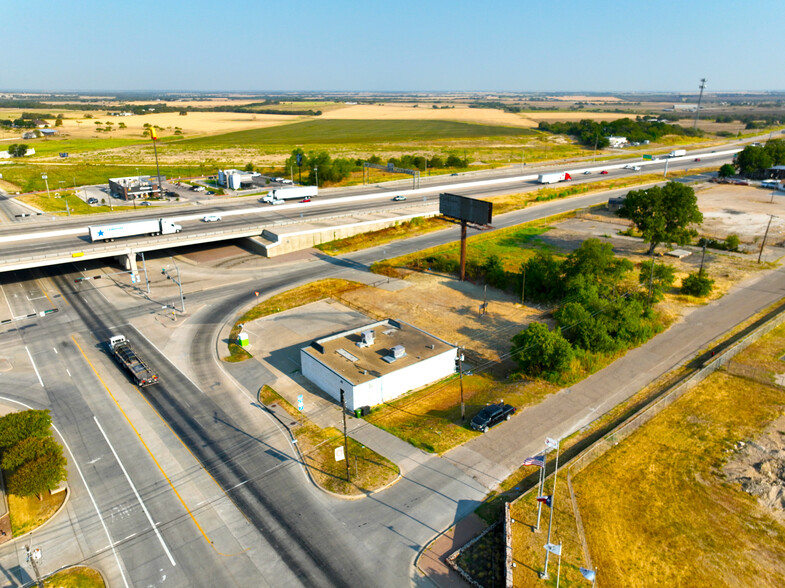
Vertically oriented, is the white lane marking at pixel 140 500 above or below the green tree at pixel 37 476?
below

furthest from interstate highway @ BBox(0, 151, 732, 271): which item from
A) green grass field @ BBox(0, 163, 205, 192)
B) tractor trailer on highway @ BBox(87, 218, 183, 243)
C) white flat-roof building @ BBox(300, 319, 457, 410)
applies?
green grass field @ BBox(0, 163, 205, 192)

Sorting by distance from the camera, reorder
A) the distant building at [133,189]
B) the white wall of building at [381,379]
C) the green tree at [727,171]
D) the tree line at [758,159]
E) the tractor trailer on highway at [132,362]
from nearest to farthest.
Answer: the white wall of building at [381,379], the tractor trailer on highway at [132,362], the distant building at [133,189], the green tree at [727,171], the tree line at [758,159]

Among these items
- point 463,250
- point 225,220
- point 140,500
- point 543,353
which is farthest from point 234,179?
point 140,500

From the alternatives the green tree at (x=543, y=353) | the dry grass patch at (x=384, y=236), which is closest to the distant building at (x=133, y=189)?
the dry grass patch at (x=384, y=236)

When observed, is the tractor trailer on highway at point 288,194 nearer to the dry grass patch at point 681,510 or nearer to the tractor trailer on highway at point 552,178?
the tractor trailer on highway at point 552,178

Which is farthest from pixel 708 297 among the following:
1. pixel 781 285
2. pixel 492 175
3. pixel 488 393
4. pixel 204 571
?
pixel 492 175

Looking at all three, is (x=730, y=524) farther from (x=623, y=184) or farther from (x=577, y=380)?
(x=623, y=184)

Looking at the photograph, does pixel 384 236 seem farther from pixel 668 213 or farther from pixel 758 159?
pixel 758 159
